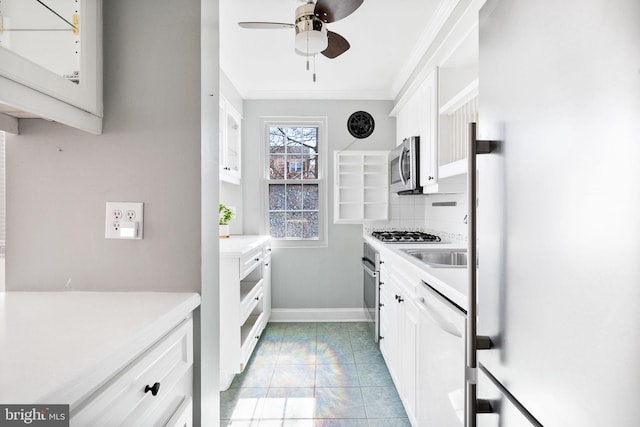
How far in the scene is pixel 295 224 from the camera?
389cm

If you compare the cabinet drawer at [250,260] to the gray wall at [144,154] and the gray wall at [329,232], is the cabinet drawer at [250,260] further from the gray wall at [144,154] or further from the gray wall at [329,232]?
the gray wall at [144,154]

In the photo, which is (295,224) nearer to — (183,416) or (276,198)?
(276,198)

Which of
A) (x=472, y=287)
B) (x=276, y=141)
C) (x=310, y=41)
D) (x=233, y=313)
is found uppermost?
(x=310, y=41)

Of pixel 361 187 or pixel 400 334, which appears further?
Answer: pixel 361 187

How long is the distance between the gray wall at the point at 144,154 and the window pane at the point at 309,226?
9.32 feet

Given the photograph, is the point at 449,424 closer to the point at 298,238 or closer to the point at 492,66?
the point at 492,66

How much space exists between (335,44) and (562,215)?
6.67ft

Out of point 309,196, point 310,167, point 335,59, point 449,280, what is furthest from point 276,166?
point 449,280

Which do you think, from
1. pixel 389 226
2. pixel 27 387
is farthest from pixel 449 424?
pixel 389 226

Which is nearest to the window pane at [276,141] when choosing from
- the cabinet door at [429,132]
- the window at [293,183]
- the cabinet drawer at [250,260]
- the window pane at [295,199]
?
the window at [293,183]

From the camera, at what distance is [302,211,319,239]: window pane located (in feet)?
12.8

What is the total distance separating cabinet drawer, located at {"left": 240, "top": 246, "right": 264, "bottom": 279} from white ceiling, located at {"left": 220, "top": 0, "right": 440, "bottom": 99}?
168cm

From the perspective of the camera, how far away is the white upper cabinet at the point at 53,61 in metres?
0.74

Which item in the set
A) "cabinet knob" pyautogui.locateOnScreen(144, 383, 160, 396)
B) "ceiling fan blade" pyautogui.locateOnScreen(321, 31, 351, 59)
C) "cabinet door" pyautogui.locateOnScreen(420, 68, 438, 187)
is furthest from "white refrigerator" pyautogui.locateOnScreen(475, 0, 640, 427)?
"cabinet door" pyautogui.locateOnScreen(420, 68, 438, 187)
